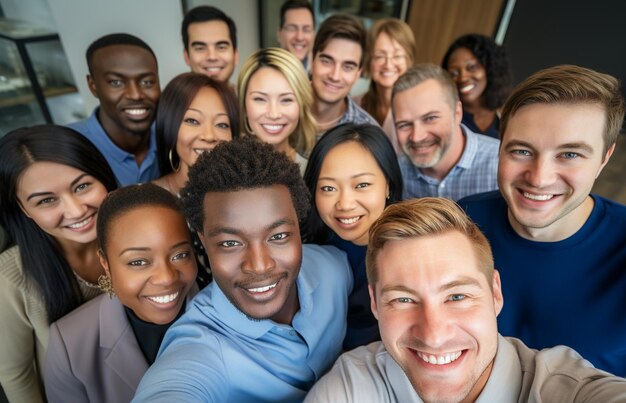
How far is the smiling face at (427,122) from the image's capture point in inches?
90.6

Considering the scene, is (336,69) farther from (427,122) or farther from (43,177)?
(43,177)

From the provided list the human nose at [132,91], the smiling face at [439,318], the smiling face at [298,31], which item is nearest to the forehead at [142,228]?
the smiling face at [439,318]

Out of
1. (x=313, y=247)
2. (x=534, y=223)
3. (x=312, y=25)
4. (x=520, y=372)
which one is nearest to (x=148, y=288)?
(x=313, y=247)

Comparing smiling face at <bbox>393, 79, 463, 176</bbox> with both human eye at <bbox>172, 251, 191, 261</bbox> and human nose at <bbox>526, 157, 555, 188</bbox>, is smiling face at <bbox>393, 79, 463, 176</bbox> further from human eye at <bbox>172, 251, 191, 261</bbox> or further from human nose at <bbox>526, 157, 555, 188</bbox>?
human eye at <bbox>172, 251, 191, 261</bbox>

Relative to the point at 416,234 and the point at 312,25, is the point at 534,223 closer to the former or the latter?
the point at 416,234

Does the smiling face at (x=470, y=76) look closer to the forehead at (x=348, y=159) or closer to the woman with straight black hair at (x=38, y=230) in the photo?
the forehead at (x=348, y=159)

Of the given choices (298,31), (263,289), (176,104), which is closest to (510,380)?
(263,289)

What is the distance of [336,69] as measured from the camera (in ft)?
9.82

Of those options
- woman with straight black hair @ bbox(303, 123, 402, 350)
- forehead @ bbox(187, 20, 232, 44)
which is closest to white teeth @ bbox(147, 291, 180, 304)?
woman with straight black hair @ bbox(303, 123, 402, 350)

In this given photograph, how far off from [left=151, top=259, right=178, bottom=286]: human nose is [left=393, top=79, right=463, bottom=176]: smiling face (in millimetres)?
1656

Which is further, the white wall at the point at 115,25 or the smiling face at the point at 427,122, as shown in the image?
the white wall at the point at 115,25

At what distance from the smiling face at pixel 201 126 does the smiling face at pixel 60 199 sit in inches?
22.7

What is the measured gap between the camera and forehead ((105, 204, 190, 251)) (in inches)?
56.7

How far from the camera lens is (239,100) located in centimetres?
266
